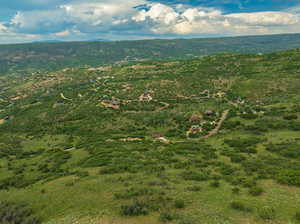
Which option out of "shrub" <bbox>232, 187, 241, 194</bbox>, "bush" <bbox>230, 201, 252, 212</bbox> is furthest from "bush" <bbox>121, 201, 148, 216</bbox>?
"shrub" <bbox>232, 187, 241, 194</bbox>

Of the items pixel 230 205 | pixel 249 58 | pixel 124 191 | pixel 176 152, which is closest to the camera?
pixel 230 205

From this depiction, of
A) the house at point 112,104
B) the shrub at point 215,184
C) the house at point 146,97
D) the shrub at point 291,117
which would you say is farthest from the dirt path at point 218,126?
the house at point 112,104

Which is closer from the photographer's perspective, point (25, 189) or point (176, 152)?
point (25, 189)

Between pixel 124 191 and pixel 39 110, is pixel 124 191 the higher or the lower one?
the higher one

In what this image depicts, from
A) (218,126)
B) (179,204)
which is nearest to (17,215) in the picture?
(179,204)

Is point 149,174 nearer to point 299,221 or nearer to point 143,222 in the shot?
point 143,222

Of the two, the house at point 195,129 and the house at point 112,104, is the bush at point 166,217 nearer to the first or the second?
the house at point 195,129

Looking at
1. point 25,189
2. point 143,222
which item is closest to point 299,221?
point 143,222
